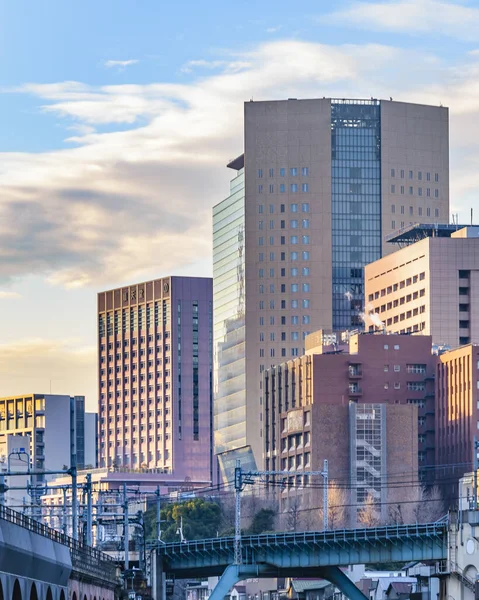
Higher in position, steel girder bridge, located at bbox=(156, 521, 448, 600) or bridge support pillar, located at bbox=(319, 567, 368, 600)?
steel girder bridge, located at bbox=(156, 521, 448, 600)

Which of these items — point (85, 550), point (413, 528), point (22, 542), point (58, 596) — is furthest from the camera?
point (413, 528)

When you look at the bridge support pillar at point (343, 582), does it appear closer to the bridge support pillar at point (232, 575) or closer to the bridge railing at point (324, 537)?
the bridge railing at point (324, 537)

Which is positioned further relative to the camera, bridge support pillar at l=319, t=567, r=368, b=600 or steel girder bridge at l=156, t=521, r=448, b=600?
bridge support pillar at l=319, t=567, r=368, b=600

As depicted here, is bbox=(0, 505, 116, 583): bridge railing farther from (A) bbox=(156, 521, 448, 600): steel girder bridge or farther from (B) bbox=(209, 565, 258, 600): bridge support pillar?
(A) bbox=(156, 521, 448, 600): steel girder bridge

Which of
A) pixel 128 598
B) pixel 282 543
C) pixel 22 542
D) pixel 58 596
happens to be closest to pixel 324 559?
pixel 282 543

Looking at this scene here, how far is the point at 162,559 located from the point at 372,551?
27.8 metres

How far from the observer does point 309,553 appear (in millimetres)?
152000

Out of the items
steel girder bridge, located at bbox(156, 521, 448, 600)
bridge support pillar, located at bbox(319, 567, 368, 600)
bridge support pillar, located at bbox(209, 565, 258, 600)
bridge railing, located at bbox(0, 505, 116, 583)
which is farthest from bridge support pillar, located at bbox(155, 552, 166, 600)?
bridge railing, located at bbox(0, 505, 116, 583)

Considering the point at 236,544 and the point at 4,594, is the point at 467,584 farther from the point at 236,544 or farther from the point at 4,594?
the point at 4,594

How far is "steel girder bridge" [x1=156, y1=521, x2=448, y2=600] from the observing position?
14175cm

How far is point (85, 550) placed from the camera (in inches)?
4737

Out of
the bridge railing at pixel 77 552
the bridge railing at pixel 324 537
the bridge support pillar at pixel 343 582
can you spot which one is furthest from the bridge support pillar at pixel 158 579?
the bridge railing at pixel 77 552

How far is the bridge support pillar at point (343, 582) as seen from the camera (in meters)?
151

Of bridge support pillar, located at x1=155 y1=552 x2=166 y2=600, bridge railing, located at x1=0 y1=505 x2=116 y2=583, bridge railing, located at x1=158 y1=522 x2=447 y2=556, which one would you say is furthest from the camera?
bridge support pillar, located at x1=155 y1=552 x2=166 y2=600
